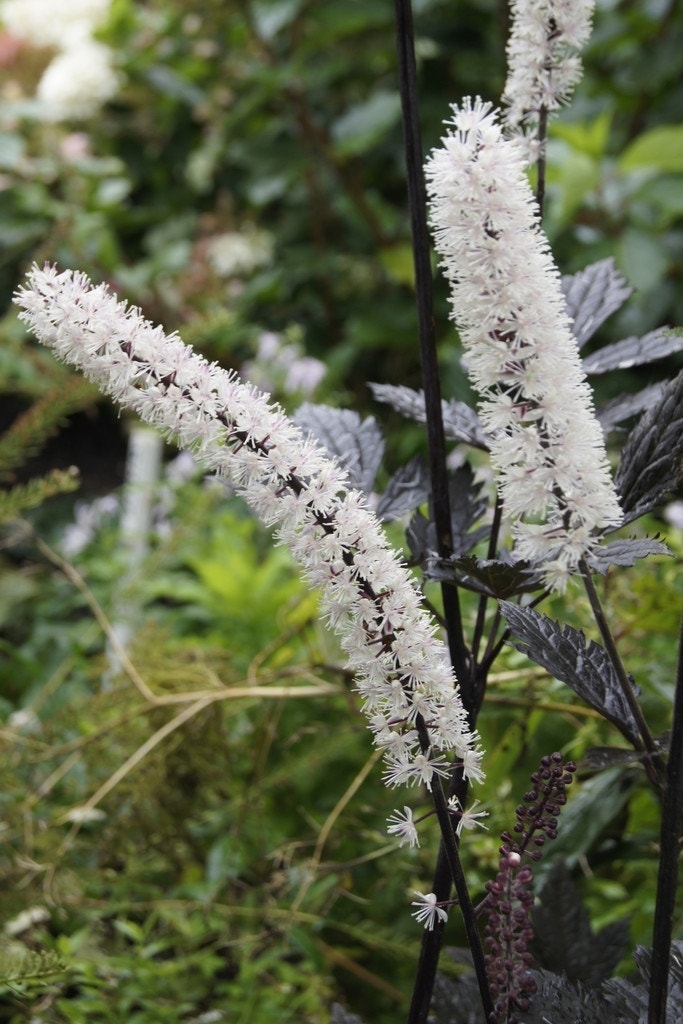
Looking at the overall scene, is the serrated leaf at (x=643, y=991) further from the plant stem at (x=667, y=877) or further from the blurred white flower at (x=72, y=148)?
the blurred white flower at (x=72, y=148)

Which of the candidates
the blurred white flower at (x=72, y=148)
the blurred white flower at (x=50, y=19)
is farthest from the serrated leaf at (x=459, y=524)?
the blurred white flower at (x=50, y=19)

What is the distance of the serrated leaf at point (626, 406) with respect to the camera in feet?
1.72

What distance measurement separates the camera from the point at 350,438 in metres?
0.55

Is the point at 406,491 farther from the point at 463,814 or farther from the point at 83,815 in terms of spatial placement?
the point at 83,815

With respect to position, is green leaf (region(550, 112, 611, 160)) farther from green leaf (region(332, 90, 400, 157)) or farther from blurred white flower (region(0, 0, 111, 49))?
blurred white flower (region(0, 0, 111, 49))

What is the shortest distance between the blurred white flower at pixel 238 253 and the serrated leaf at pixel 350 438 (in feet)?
5.20

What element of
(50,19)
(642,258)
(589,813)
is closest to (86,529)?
(642,258)

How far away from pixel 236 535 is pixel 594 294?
81 cm

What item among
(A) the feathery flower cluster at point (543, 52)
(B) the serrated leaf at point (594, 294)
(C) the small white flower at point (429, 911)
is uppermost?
(A) the feathery flower cluster at point (543, 52)

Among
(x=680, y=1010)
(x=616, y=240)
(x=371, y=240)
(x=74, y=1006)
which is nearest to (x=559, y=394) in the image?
(x=680, y=1010)

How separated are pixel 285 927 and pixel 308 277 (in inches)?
58.6

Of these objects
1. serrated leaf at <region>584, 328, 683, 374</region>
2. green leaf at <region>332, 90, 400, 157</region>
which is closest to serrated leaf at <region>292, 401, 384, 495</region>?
serrated leaf at <region>584, 328, 683, 374</region>

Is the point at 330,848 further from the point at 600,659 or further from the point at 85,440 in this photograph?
the point at 85,440

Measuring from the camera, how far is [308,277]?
6.64 ft
